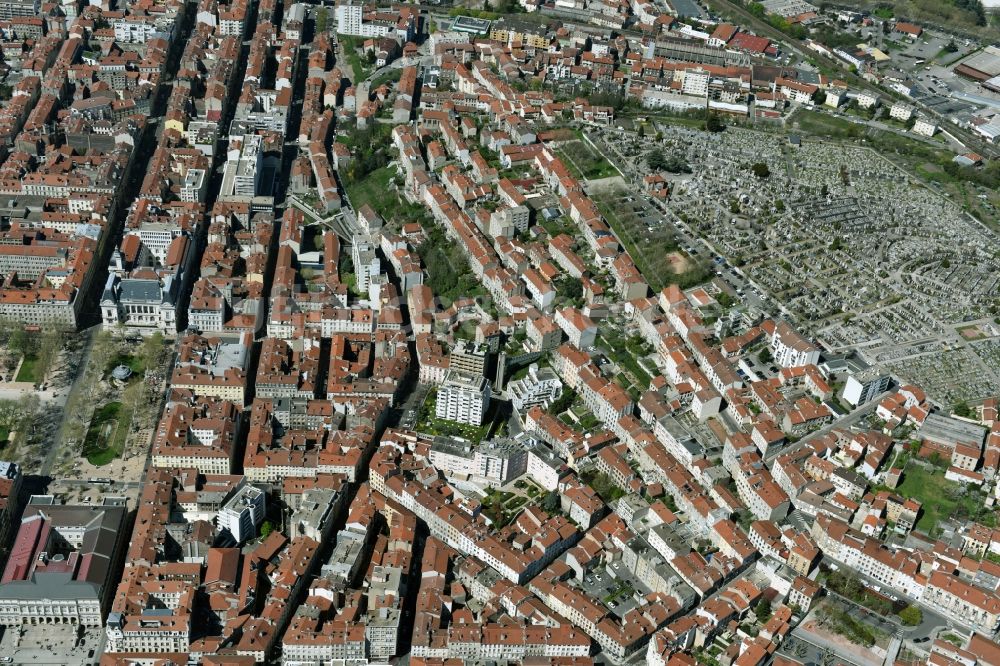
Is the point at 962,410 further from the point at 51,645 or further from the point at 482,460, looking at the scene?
the point at 51,645

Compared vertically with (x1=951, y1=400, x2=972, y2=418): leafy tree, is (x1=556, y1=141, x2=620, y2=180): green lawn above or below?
above

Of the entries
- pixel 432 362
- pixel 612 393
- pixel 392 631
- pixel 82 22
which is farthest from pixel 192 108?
pixel 392 631

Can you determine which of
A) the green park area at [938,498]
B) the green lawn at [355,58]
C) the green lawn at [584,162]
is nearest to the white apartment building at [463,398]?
the green park area at [938,498]

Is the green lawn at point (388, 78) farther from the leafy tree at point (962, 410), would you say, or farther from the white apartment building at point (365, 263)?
the leafy tree at point (962, 410)

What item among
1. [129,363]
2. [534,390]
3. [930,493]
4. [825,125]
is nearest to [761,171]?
[825,125]

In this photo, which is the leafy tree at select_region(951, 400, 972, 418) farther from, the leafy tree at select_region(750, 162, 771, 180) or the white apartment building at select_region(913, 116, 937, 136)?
the white apartment building at select_region(913, 116, 937, 136)

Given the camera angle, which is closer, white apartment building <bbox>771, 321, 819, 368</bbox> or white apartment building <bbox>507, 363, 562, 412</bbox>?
white apartment building <bbox>507, 363, 562, 412</bbox>

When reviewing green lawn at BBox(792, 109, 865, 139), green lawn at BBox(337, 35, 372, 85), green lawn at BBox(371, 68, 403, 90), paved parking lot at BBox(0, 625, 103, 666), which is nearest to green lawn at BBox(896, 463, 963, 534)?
paved parking lot at BBox(0, 625, 103, 666)

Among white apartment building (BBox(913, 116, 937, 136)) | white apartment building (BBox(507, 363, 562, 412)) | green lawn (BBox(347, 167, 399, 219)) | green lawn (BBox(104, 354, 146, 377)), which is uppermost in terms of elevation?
white apartment building (BBox(913, 116, 937, 136))
